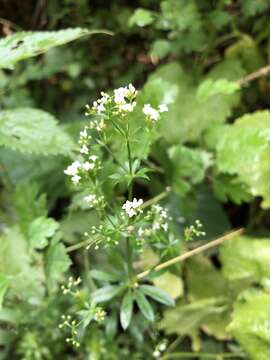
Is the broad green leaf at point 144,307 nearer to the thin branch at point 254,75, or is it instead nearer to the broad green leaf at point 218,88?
the broad green leaf at point 218,88

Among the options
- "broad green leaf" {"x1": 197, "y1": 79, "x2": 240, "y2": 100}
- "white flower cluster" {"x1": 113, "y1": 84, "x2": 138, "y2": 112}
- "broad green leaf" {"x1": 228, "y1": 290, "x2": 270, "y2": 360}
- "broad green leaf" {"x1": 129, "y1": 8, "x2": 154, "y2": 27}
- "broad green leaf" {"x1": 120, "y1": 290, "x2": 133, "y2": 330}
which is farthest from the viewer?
"broad green leaf" {"x1": 129, "y1": 8, "x2": 154, "y2": 27}

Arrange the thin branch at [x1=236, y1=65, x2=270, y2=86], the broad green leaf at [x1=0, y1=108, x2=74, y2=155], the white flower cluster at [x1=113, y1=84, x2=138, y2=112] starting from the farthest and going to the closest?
the thin branch at [x1=236, y1=65, x2=270, y2=86], the broad green leaf at [x1=0, y1=108, x2=74, y2=155], the white flower cluster at [x1=113, y1=84, x2=138, y2=112]

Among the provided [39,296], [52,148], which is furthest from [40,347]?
[52,148]

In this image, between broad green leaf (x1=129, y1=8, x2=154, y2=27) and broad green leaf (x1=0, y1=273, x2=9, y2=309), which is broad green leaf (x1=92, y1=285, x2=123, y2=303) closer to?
broad green leaf (x1=0, y1=273, x2=9, y2=309)

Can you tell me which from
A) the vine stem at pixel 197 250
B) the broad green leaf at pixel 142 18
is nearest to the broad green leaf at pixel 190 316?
the vine stem at pixel 197 250

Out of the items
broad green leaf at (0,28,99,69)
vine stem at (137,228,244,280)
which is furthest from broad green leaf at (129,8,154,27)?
vine stem at (137,228,244,280)

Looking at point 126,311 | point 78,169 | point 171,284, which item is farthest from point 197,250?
point 78,169

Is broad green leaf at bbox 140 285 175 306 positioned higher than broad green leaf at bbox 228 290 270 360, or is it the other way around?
broad green leaf at bbox 140 285 175 306
